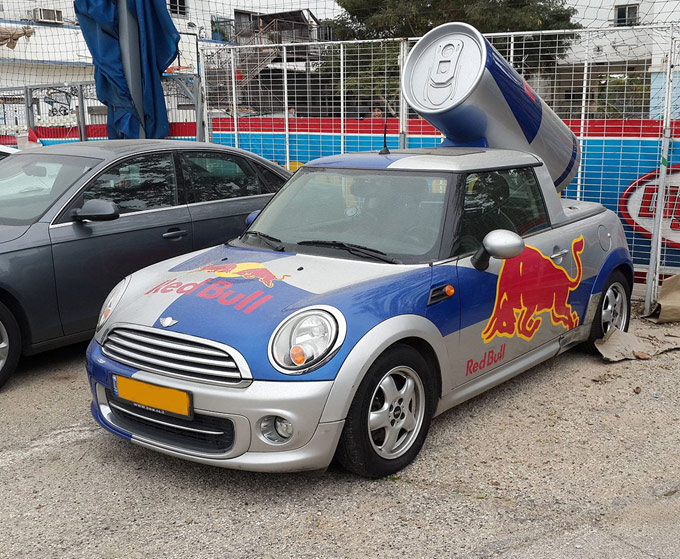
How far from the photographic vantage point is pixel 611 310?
546 cm

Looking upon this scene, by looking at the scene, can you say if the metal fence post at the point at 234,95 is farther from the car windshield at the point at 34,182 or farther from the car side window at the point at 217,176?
the car windshield at the point at 34,182

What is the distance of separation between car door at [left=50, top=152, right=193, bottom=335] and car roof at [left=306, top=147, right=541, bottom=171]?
1459 mm

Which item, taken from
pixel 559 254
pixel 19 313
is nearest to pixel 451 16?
pixel 559 254

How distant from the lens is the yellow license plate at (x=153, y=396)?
327cm

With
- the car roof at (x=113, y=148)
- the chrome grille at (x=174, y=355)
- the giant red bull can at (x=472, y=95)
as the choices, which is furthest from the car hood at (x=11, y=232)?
the giant red bull can at (x=472, y=95)

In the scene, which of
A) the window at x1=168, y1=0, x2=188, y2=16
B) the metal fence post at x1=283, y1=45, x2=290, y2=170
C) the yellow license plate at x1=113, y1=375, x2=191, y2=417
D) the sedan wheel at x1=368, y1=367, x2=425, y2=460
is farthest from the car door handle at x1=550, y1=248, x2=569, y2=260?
the window at x1=168, y1=0, x2=188, y2=16

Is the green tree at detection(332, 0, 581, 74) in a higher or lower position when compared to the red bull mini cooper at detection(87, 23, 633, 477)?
higher

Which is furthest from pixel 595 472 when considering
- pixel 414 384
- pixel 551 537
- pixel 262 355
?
pixel 262 355

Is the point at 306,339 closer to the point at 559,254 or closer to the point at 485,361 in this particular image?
the point at 485,361

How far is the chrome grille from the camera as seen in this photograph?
3229 mm

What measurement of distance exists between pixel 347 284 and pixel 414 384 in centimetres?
61

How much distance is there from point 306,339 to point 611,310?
3.09 m

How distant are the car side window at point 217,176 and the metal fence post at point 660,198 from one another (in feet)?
11.8

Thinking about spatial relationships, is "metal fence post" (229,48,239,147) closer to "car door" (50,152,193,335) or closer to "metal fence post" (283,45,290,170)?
"metal fence post" (283,45,290,170)
